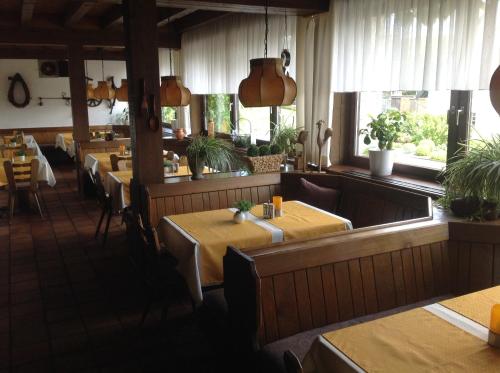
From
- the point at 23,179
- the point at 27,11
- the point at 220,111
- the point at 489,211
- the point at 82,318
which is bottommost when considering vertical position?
the point at 82,318

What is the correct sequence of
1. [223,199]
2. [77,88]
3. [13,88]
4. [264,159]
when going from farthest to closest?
[13,88] < [77,88] < [264,159] < [223,199]

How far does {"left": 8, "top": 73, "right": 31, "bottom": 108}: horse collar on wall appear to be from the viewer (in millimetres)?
10156

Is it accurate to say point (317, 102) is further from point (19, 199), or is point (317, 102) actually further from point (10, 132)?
point (10, 132)

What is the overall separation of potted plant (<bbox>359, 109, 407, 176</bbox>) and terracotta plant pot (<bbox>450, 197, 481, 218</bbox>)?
4.04ft

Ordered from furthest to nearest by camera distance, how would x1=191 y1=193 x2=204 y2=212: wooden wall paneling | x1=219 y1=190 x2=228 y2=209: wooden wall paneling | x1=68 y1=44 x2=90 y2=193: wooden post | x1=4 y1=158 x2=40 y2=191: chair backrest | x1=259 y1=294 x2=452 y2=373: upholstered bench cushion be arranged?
x1=68 y1=44 x2=90 y2=193: wooden post → x1=4 y1=158 x2=40 y2=191: chair backrest → x1=219 y1=190 x2=228 y2=209: wooden wall paneling → x1=191 y1=193 x2=204 y2=212: wooden wall paneling → x1=259 y1=294 x2=452 y2=373: upholstered bench cushion

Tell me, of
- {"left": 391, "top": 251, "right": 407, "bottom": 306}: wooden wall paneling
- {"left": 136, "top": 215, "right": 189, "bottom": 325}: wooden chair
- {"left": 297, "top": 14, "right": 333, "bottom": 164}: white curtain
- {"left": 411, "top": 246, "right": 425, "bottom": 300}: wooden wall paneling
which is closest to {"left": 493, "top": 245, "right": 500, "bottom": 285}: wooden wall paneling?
{"left": 411, "top": 246, "right": 425, "bottom": 300}: wooden wall paneling

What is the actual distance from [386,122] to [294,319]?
7.17ft

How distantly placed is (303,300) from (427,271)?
2.46 ft

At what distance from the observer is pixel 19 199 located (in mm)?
6047

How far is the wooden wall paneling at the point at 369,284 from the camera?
224 cm

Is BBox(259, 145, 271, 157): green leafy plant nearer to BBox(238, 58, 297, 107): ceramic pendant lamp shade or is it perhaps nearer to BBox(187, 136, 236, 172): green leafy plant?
BBox(187, 136, 236, 172): green leafy plant

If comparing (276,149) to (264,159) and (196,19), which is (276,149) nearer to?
(264,159)

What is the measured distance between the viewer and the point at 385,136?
370 cm

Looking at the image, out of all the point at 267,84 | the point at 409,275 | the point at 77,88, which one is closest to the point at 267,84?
the point at 267,84
